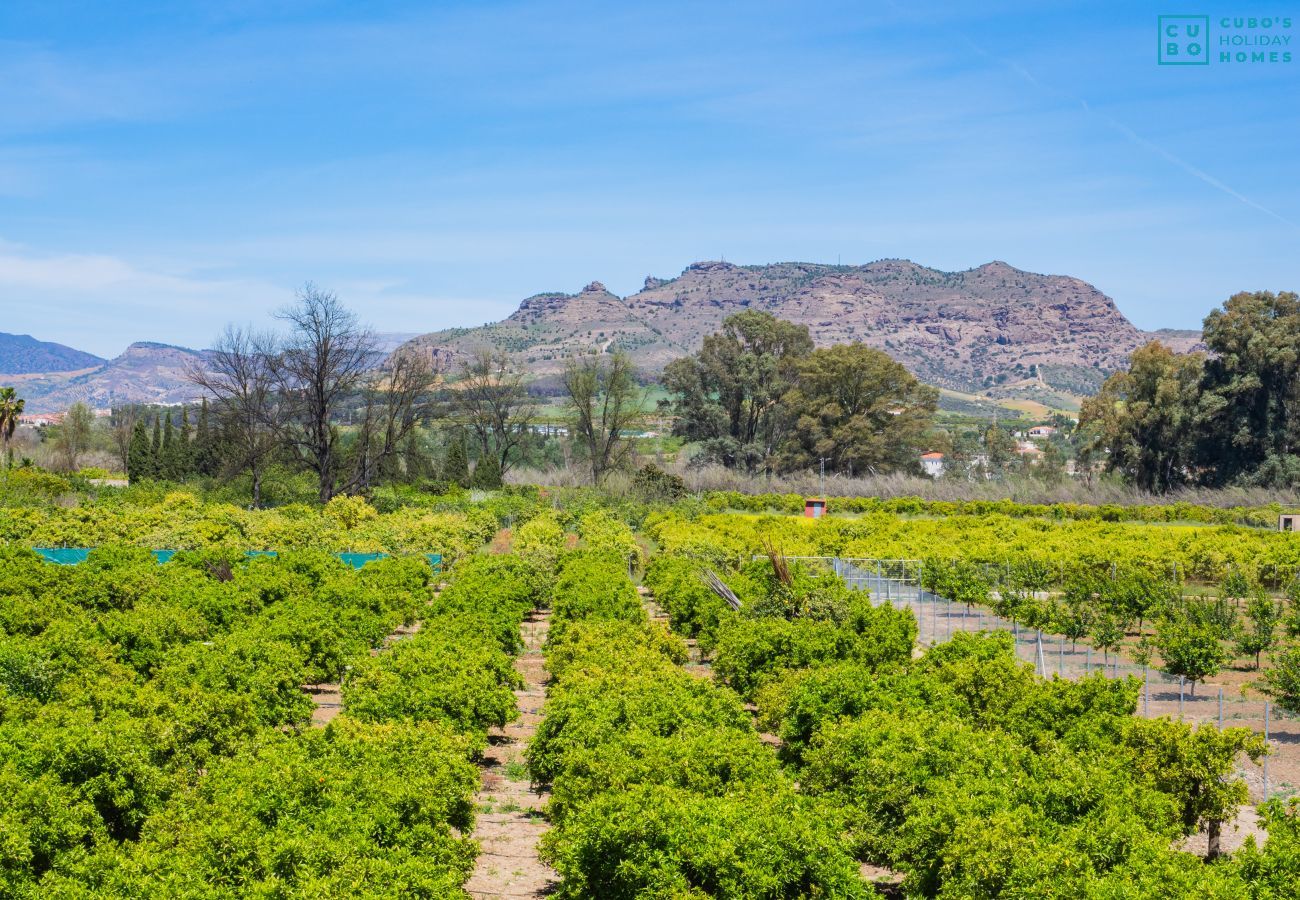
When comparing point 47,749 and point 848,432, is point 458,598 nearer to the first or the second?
point 47,749

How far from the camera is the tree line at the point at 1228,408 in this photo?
64.8 meters

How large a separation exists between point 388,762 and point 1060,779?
21.8 feet

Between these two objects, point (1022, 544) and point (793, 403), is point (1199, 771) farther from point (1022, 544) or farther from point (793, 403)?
point (793, 403)

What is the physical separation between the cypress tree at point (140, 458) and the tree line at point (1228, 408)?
201 feet

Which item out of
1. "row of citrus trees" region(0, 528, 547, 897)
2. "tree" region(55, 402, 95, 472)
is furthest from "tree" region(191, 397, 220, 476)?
"row of citrus trees" region(0, 528, 547, 897)

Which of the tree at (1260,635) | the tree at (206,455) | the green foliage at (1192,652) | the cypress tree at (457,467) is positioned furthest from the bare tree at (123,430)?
the green foliage at (1192,652)

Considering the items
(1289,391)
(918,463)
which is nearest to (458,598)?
(1289,391)

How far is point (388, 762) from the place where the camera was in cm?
1166

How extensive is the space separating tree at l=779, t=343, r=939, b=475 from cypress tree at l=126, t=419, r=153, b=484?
1678 inches

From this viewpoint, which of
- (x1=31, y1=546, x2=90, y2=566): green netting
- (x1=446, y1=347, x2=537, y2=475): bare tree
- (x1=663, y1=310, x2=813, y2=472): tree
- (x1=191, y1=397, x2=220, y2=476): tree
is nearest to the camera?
(x1=31, y1=546, x2=90, y2=566): green netting

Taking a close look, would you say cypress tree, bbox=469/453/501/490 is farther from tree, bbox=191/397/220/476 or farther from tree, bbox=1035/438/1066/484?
tree, bbox=1035/438/1066/484

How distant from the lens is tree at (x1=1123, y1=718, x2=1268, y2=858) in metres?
12.1

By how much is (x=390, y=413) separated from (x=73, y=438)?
157 ft

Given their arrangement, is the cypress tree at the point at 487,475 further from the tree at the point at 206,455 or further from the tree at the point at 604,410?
the tree at the point at 206,455
